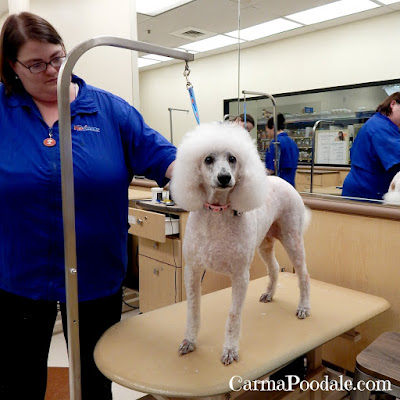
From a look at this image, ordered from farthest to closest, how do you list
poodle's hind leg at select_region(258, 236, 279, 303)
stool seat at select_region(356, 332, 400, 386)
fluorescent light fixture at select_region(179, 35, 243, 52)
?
1. fluorescent light fixture at select_region(179, 35, 243, 52)
2. poodle's hind leg at select_region(258, 236, 279, 303)
3. stool seat at select_region(356, 332, 400, 386)

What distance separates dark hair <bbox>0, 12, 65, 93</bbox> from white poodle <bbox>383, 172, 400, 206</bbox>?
1430mm

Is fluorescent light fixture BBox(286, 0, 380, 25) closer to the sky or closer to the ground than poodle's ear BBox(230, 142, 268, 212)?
closer to the sky

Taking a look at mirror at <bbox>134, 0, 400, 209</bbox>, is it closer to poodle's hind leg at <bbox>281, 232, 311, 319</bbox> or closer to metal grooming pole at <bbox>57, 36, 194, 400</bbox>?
poodle's hind leg at <bbox>281, 232, 311, 319</bbox>

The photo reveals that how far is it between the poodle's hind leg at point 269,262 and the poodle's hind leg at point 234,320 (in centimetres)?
41

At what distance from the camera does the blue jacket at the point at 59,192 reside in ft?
3.11

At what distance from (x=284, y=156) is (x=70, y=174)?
1.96 metres

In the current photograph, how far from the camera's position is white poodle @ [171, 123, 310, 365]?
91 centimetres

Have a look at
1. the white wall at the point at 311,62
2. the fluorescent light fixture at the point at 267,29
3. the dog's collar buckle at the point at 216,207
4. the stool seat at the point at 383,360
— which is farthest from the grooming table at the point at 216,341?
the fluorescent light fixture at the point at 267,29

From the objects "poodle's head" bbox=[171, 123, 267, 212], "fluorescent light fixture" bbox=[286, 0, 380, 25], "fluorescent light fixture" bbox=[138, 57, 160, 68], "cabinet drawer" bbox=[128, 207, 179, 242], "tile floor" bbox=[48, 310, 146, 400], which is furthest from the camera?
"fluorescent light fixture" bbox=[138, 57, 160, 68]

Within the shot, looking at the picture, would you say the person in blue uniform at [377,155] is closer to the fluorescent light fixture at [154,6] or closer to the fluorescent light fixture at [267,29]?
the fluorescent light fixture at [267,29]

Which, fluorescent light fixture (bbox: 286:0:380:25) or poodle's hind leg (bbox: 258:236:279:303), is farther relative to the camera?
fluorescent light fixture (bbox: 286:0:380:25)

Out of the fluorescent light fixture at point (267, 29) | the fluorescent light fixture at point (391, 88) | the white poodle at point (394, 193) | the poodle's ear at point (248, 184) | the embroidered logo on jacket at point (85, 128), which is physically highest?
the fluorescent light fixture at point (267, 29)

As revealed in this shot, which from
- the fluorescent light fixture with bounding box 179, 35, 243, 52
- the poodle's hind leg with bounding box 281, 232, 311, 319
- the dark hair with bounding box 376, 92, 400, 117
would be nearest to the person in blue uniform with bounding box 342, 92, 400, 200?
the dark hair with bounding box 376, 92, 400, 117

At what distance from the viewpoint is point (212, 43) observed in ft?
11.5
